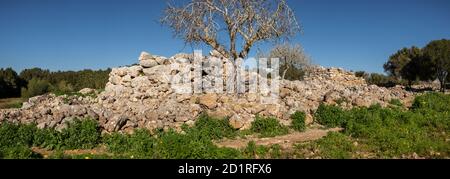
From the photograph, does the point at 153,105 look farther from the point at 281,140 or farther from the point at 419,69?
the point at 419,69

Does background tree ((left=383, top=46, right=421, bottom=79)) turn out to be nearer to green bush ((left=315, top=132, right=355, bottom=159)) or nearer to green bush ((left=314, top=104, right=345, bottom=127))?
green bush ((left=314, top=104, right=345, bottom=127))

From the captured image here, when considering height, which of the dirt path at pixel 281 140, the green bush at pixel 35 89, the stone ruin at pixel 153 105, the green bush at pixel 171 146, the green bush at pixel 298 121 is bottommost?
the dirt path at pixel 281 140

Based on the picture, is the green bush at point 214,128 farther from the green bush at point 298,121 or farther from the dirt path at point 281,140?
the green bush at point 298,121

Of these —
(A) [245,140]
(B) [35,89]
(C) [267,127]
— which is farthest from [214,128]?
(B) [35,89]

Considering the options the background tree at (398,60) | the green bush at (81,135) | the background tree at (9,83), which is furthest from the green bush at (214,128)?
the background tree at (398,60)

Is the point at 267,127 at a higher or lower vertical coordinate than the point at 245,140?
higher

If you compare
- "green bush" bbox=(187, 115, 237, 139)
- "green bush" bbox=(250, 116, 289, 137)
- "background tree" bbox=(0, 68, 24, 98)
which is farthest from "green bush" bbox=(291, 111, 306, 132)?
"background tree" bbox=(0, 68, 24, 98)

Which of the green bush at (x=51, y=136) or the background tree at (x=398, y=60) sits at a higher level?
the background tree at (x=398, y=60)

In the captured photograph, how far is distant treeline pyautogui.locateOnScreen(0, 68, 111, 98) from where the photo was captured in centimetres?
3391

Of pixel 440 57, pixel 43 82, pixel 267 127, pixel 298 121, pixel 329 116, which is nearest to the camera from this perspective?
pixel 267 127

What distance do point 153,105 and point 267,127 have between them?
4608mm

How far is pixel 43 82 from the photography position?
36.2m

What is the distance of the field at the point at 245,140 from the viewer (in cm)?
880

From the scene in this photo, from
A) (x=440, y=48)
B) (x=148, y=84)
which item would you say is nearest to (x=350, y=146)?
(x=148, y=84)
